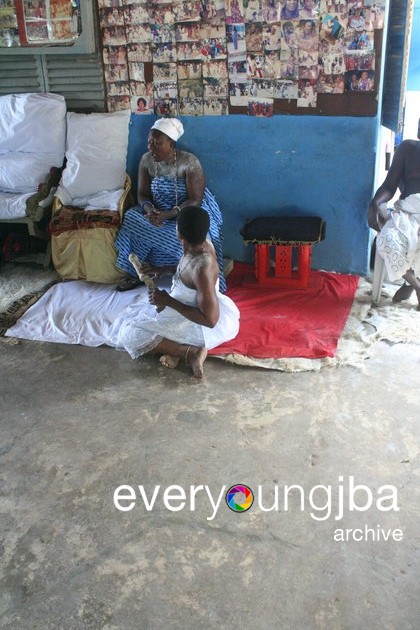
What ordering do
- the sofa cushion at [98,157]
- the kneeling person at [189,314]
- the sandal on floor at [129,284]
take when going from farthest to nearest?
the sofa cushion at [98,157] < the sandal on floor at [129,284] < the kneeling person at [189,314]

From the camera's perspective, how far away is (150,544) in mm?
1950

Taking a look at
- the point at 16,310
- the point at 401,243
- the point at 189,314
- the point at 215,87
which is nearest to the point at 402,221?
the point at 401,243

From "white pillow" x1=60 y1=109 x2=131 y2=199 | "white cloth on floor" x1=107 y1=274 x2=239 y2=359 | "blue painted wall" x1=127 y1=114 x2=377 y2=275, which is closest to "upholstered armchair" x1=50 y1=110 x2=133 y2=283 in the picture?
"white pillow" x1=60 y1=109 x2=131 y2=199

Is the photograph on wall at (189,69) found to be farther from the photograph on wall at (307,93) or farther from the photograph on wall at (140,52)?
the photograph on wall at (307,93)

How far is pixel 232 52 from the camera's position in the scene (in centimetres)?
376

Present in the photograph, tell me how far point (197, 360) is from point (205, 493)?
0.89 metres

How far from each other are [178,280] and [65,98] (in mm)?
2333

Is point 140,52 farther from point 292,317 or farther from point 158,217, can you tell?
point 292,317

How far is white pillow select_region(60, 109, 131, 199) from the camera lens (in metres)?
4.16

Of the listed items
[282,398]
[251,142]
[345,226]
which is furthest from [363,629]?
[251,142]

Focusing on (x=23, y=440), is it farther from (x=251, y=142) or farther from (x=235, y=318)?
(x=251, y=142)

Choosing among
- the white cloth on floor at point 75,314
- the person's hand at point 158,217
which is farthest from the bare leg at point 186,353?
the person's hand at point 158,217

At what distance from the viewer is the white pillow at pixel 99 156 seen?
4.16m

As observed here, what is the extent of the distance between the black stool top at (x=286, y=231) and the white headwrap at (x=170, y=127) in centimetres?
77
